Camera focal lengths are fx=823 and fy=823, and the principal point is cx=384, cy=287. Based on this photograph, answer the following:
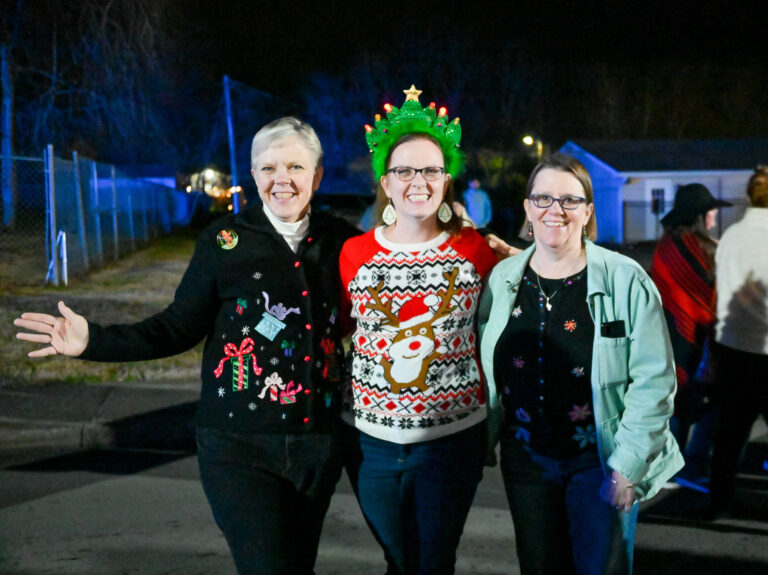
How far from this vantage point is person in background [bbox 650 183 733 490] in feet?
16.8

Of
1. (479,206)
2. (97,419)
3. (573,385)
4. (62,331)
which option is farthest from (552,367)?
(479,206)

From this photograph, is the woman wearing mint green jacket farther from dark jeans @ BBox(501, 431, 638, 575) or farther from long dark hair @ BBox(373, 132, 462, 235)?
long dark hair @ BBox(373, 132, 462, 235)

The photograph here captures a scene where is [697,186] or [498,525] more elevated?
[697,186]

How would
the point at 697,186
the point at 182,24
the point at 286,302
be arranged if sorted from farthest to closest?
the point at 182,24
the point at 697,186
the point at 286,302

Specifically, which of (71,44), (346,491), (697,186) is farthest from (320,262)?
(71,44)

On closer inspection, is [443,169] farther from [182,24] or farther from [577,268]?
[182,24]

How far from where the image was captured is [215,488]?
9.36 ft

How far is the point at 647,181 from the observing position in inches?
1353

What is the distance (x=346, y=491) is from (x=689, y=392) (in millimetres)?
2347

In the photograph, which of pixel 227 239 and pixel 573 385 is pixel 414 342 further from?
pixel 227 239

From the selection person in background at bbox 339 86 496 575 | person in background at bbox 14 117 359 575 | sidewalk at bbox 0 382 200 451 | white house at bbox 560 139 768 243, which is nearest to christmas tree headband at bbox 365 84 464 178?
person in background at bbox 339 86 496 575

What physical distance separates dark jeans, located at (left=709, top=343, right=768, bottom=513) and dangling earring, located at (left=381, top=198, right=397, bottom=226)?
261 cm

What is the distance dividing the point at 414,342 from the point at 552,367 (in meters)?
0.49

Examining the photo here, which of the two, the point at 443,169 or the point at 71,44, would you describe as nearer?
the point at 443,169
